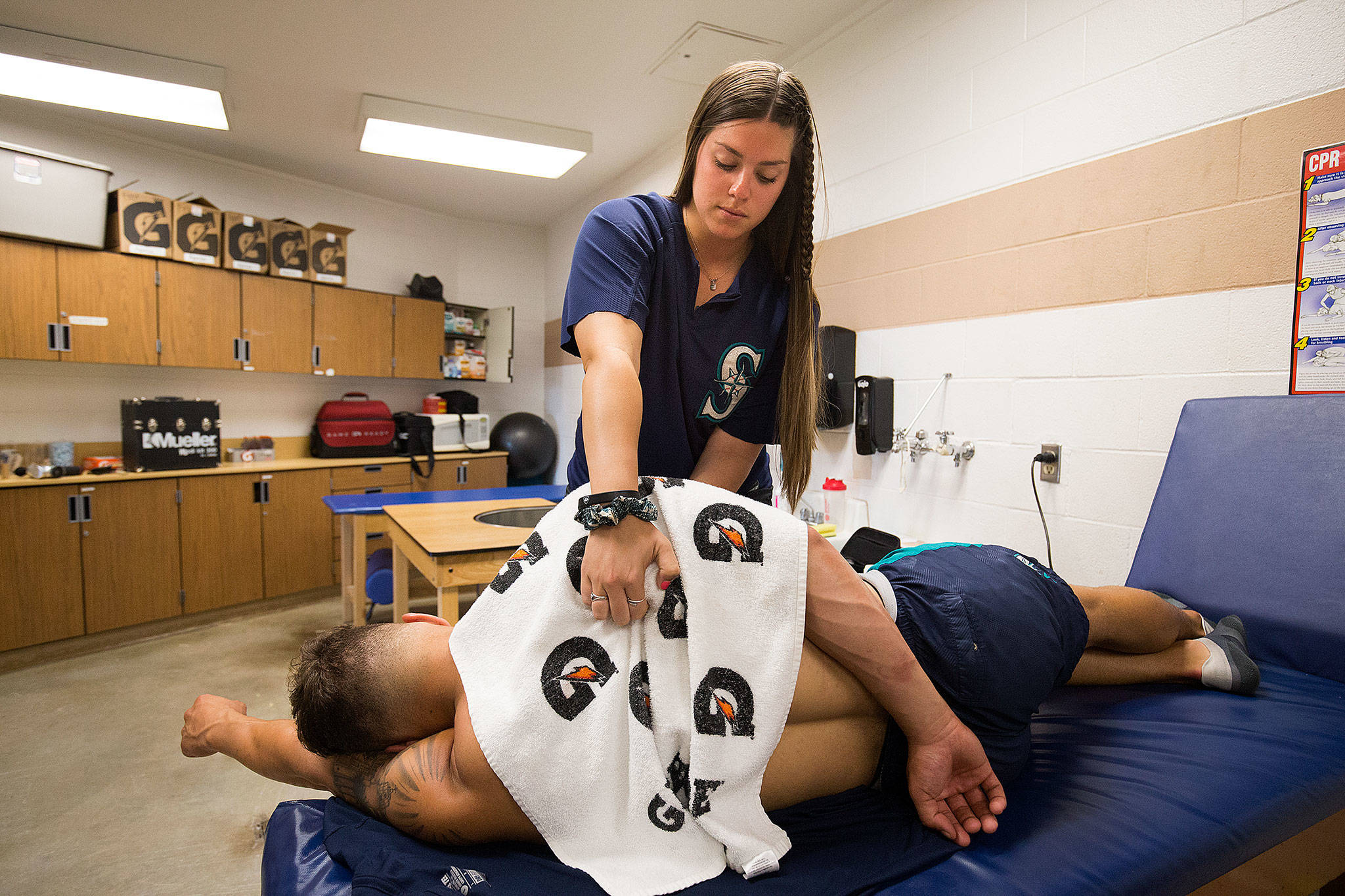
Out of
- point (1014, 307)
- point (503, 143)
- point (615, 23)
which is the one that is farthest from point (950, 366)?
point (503, 143)

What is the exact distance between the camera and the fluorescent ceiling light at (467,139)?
11.4ft

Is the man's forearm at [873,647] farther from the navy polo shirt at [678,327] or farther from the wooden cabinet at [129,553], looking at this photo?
the wooden cabinet at [129,553]

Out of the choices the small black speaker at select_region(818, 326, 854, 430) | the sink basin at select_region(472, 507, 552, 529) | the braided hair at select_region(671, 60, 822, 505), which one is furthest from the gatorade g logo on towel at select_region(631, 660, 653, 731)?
the small black speaker at select_region(818, 326, 854, 430)

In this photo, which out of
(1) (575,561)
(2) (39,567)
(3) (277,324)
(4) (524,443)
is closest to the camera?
(1) (575,561)

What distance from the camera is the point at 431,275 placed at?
18.1 ft

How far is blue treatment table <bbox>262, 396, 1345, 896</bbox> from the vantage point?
90cm

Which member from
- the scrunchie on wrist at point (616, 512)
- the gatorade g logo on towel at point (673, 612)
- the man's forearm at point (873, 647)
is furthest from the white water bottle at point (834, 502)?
the scrunchie on wrist at point (616, 512)

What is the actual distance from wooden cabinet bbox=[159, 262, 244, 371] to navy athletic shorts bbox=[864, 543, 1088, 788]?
14.6ft

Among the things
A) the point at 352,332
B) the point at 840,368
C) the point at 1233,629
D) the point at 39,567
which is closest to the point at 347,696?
the point at 1233,629

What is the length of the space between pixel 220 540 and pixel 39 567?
31.3 inches

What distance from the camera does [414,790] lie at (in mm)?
960

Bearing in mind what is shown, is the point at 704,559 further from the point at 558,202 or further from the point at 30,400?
the point at 558,202

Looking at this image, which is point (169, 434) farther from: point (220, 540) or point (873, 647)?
point (873, 647)

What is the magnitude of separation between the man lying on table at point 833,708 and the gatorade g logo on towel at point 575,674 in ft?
0.29
